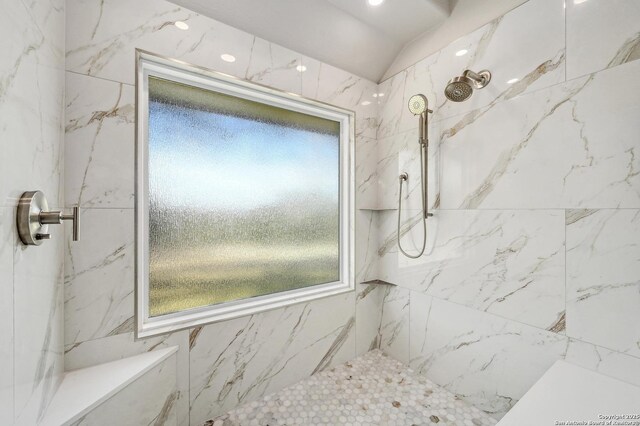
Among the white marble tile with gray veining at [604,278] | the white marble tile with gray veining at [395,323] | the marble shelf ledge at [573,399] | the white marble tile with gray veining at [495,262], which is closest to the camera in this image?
the marble shelf ledge at [573,399]

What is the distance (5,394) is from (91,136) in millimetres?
947

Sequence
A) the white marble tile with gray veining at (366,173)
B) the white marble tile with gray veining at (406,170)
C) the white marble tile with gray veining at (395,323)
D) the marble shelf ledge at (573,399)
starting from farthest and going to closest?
the white marble tile with gray veining at (366,173) < the white marble tile with gray veining at (395,323) < the white marble tile with gray veining at (406,170) < the marble shelf ledge at (573,399)

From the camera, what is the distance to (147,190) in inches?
51.1

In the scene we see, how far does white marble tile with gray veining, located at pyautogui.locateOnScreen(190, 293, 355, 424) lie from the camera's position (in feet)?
4.55

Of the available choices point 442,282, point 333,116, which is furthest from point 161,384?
point 333,116

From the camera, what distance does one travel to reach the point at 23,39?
2.47 ft

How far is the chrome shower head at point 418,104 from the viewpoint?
5.22 ft

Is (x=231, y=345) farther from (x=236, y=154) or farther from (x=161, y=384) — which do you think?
(x=236, y=154)

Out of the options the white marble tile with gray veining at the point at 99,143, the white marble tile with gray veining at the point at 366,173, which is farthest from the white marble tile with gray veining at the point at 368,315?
the white marble tile with gray veining at the point at 99,143

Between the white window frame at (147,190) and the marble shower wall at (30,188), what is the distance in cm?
27

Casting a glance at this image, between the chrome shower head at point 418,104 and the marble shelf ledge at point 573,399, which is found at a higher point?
the chrome shower head at point 418,104

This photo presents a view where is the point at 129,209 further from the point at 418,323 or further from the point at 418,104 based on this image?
the point at 418,323

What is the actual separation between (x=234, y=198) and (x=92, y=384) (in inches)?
40.1

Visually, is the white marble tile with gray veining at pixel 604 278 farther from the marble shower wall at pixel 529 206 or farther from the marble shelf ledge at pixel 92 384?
the marble shelf ledge at pixel 92 384
